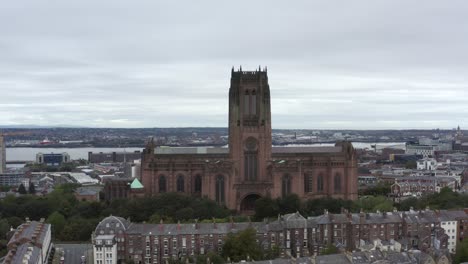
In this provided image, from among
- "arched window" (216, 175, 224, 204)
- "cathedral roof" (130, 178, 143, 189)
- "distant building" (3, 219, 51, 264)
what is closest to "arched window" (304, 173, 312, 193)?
"arched window" (216, 175, 224, 204)

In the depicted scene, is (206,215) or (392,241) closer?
(392,241)

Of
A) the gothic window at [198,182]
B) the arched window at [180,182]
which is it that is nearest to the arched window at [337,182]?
the gothic window at [198,182]

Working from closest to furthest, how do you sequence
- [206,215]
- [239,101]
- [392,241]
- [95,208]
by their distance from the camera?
[392,241] < [206,215] < [95,208] < [239,101]

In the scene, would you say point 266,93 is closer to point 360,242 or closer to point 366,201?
point 366,201

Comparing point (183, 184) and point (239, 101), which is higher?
point (239, 101)

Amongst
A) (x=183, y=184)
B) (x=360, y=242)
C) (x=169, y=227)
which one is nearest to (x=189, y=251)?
(x=169, y=227)

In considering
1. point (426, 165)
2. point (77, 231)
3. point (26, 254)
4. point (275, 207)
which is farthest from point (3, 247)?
point (426, 165)

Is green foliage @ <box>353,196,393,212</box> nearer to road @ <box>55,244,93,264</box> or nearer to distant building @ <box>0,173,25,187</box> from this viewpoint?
road @ <box>55,244,93,264</box>
